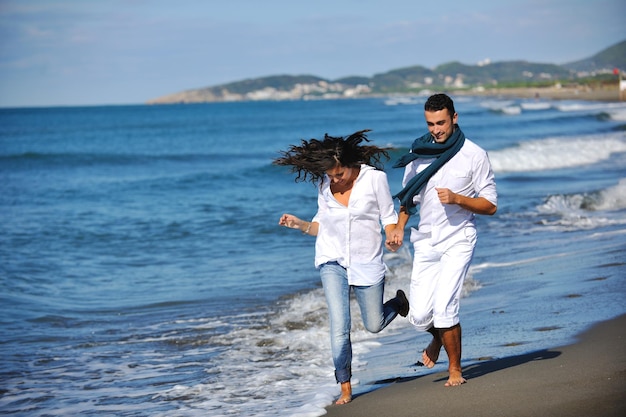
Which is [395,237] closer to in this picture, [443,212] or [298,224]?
[443,212]

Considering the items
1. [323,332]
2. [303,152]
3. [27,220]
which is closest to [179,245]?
[27,220]

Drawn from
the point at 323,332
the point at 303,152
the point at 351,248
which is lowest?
the point at 323,332

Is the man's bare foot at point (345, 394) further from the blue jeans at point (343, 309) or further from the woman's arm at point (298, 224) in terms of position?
the woman's arm at point (298, 224)

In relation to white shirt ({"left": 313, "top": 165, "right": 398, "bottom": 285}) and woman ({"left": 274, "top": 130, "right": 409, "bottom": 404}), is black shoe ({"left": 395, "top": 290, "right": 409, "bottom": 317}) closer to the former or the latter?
woman ({"left": 274, "top": 130, "right": 409, "bottom": 404})

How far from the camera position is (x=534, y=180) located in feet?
77.0

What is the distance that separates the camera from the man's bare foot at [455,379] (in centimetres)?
538

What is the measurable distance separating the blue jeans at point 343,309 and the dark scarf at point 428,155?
636mm

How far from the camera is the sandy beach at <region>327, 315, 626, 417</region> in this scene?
15.3 ft

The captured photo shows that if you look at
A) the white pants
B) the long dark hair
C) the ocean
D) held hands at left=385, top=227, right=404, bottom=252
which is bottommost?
the ocean

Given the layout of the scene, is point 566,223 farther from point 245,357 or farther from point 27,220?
point 27,220

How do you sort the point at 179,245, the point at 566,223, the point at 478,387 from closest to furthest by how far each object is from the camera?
the point at 478,387 < the point at 566,223 < the point at 179,245

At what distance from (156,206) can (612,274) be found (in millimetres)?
16116

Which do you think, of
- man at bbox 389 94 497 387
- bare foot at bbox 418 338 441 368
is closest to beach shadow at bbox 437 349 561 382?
bare foot at bbox 418 338 441 368

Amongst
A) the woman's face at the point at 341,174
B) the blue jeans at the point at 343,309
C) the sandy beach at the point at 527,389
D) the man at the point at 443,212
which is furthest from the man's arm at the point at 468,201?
the sandy beach at the point at 527,389
